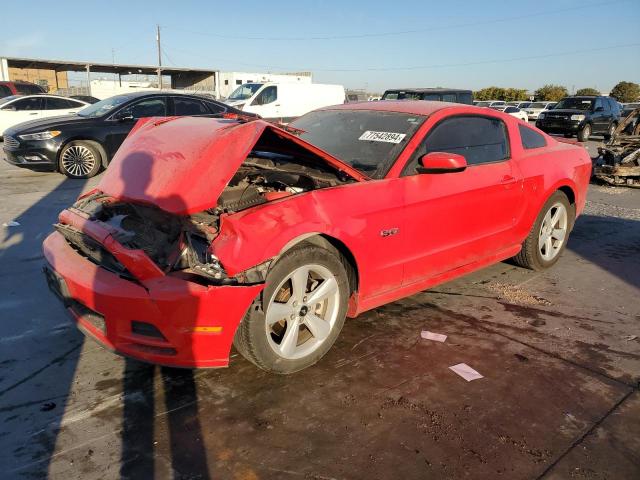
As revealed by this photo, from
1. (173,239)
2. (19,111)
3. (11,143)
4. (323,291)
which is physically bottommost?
(323,291)

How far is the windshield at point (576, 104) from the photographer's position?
65.3ft

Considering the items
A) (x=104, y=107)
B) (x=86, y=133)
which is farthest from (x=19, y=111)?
(x=86, y=133)

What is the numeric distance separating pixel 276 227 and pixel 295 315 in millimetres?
556

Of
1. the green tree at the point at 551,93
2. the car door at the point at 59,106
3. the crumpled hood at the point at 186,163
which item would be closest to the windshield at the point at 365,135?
the crumpled hood at the point at 186,163

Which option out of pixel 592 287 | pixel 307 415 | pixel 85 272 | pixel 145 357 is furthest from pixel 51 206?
pixel 592 287

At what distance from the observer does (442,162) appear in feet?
11.2

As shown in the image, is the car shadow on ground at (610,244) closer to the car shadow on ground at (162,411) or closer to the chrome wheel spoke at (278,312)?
the chrome wheel spoke at (278,312)

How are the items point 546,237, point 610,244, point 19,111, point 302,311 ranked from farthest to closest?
point 19,111
point 610,244
point 546,237
point 302,311

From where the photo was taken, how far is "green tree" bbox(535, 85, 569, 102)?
4894 centimetres

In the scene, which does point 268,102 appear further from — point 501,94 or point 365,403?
point 501,94

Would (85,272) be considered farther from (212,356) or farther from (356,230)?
(356,230)

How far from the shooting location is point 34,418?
8.47 ft

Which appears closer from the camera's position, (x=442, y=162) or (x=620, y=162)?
(x=442, y=162)

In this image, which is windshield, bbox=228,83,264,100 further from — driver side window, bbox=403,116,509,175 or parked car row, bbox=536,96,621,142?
driver side window, bbox=403,116,509,175
